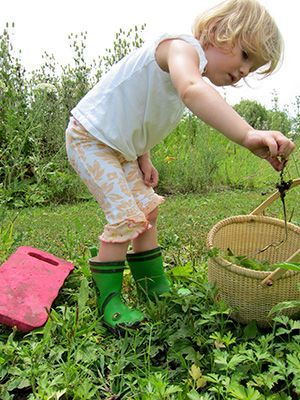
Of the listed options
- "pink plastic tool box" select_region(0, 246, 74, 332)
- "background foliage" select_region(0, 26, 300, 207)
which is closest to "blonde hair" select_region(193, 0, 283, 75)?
"pink plastic tool box" select_region(0, 246, 74, 332)

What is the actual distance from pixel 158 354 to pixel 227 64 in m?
1.04

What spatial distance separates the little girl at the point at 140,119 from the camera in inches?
73.0

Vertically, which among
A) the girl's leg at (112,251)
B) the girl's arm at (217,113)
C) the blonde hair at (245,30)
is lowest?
the girl's leg at (112,251)

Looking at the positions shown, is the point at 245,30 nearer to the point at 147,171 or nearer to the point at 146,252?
the point at 147,171

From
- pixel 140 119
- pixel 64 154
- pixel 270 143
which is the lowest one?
pixel 64 154

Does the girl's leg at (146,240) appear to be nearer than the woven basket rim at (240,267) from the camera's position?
No

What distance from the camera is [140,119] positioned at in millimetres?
2021

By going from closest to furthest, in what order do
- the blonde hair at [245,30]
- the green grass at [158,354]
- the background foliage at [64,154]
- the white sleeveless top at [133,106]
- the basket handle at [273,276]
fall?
the green grass at [158,354]
the basket handle at [273,276]
the blonde hair at [245,30]
the white sleeveless top at [133,106]
the background foliage at [64,154]

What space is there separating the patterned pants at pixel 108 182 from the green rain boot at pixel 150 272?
0.70ft

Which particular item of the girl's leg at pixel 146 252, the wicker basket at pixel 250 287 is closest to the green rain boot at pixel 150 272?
the girl's leg at pixel 146 252

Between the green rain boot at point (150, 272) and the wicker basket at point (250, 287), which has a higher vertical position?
the wicker basket at point (250, 287)

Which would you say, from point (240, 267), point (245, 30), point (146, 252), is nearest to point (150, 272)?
point (146, 252)

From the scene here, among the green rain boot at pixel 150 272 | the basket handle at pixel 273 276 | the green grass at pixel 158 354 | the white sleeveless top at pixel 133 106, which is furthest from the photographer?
the green rain boot at pixel 150 272

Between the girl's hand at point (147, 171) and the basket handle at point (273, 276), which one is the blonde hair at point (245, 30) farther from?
the basket handle at point (273, 276)
